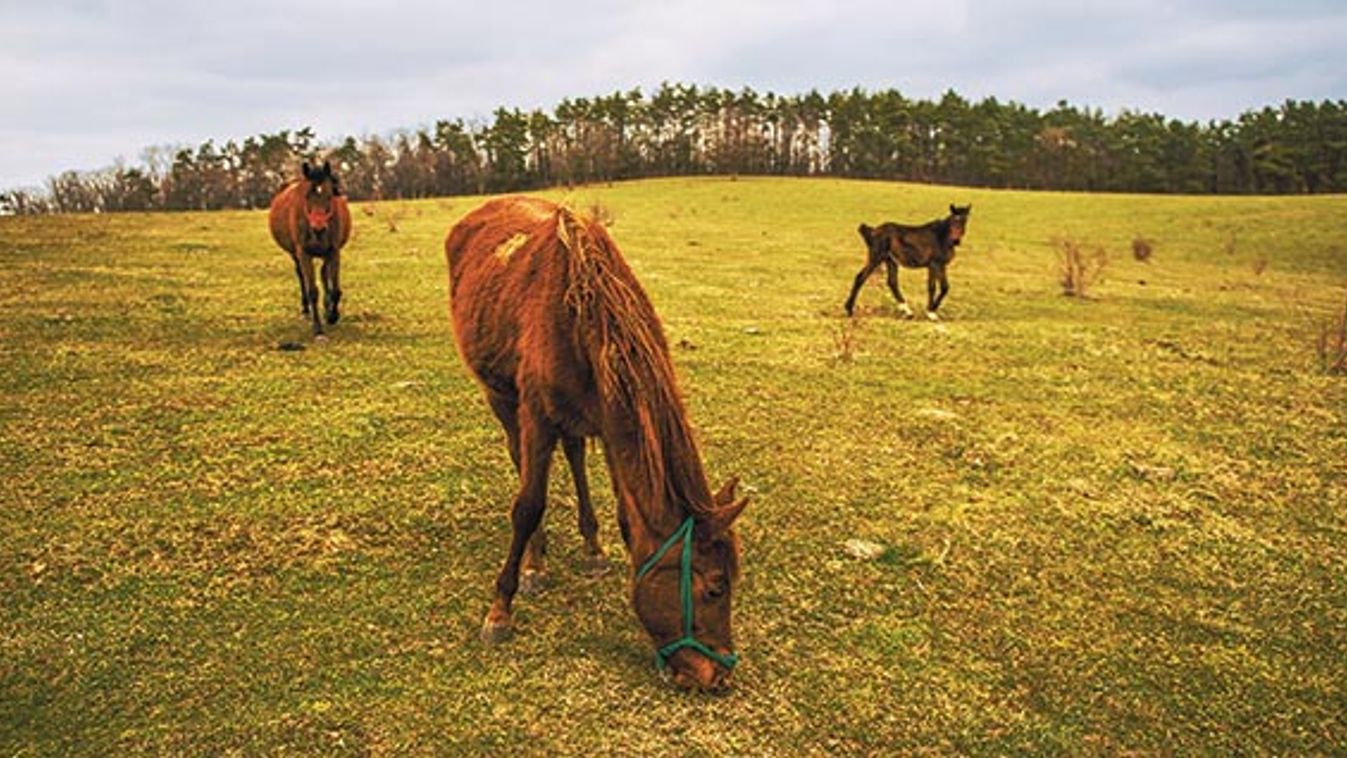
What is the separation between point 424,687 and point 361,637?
0.58 m

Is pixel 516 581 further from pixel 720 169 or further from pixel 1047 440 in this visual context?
pixel 720 169

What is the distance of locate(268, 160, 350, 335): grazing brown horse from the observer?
9.57m

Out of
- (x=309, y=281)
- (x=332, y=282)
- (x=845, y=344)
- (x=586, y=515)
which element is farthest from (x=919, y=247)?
(x=586, y=515)

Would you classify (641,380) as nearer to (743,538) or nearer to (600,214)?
(743,538)

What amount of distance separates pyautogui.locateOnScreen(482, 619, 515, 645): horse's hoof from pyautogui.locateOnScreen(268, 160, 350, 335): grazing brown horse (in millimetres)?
7189

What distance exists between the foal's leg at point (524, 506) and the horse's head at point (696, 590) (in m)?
0.79

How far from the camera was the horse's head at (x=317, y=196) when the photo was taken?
9.52 m

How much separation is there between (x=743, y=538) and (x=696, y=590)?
6.56 ft

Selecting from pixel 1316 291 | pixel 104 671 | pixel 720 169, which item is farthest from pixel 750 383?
pixel 720 169

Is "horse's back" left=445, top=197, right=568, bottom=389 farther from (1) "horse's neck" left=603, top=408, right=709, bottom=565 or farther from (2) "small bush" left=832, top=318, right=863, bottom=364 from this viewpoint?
(2) "small bush" left=832, top=318, right=863, bottom=364

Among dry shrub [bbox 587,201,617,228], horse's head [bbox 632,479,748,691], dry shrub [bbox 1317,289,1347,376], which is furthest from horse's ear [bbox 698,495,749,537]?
dry shrub [bbox 1317,289,1347,376]

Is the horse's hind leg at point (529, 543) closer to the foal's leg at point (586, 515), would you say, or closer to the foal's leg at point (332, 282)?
the foal's leg at point (586, 515)

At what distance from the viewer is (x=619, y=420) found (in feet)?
11.0

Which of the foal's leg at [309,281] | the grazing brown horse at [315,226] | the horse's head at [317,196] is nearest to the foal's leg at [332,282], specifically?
the grazing brown horse at [315,226]
